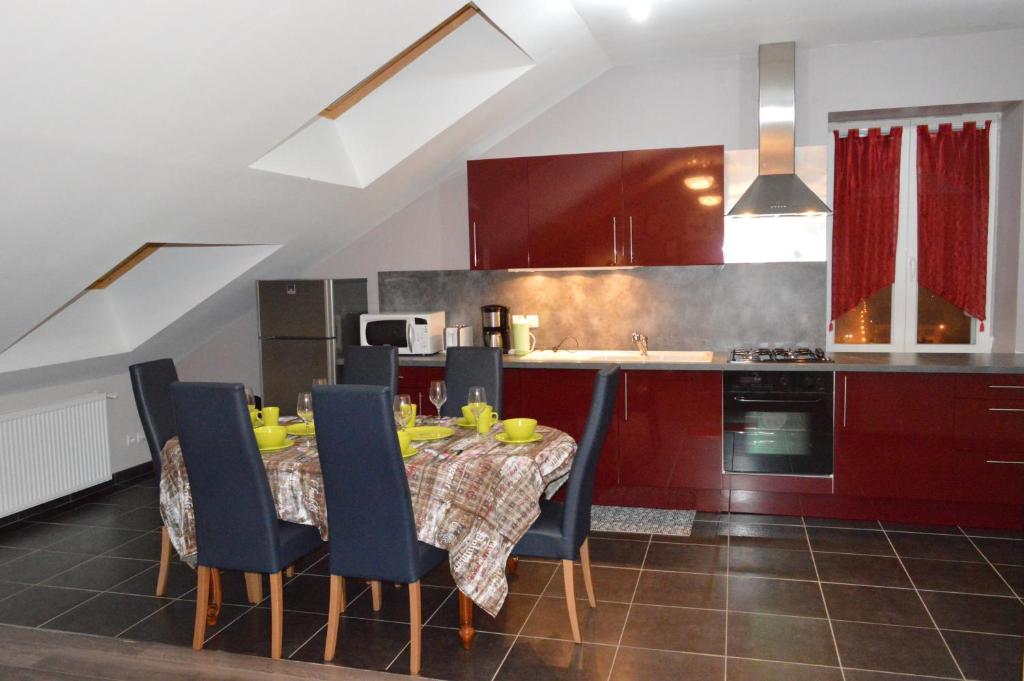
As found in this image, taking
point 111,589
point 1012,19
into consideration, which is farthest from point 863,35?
point 111,589

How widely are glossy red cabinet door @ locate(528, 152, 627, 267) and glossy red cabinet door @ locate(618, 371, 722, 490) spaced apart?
80 centimetres

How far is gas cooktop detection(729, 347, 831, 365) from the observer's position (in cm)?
453

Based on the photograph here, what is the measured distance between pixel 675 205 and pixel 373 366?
1944mm

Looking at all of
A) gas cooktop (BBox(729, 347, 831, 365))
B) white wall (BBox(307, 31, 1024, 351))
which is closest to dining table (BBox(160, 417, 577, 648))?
gas cooktop (BBox(729, 347, 831, 365))

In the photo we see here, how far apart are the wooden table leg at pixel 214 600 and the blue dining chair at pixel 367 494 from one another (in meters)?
0.69

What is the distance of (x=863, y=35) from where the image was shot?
15.0 ft

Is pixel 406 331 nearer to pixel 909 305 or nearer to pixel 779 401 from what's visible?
pixel 779 401

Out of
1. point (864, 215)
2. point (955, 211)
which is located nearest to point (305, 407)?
point (864, 215)

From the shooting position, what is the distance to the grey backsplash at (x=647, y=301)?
5.02m

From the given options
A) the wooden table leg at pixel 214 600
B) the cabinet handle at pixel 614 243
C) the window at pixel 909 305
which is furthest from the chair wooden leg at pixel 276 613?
the window at pixel 909 305

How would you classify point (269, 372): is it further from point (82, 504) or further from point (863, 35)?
point (863, 35)

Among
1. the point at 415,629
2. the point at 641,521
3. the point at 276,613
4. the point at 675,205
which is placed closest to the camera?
the point at 415,629

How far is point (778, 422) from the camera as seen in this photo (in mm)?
4516

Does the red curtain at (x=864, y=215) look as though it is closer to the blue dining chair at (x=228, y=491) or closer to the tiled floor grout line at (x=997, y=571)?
the tiled floor grout line at (x=997, y=571)
